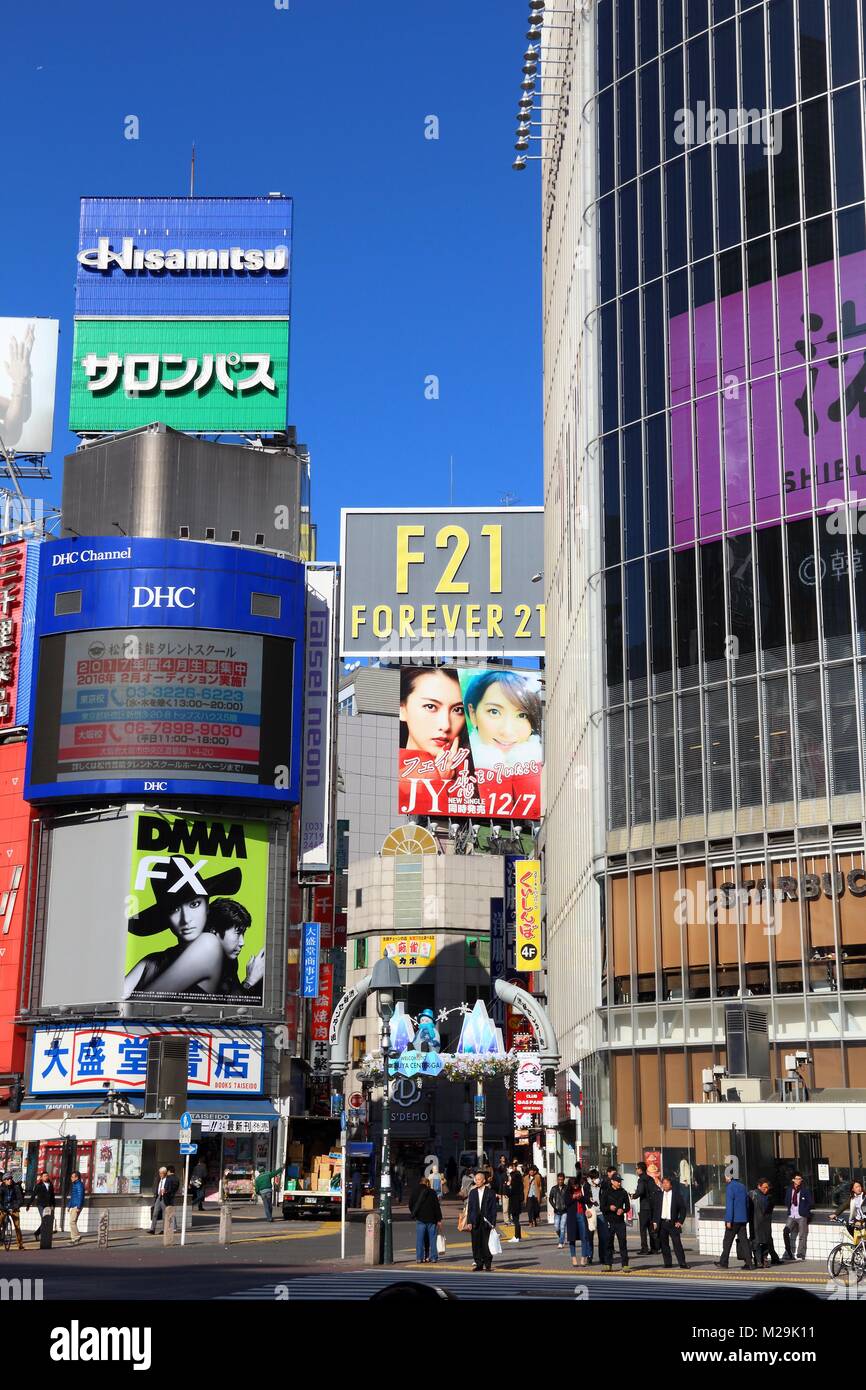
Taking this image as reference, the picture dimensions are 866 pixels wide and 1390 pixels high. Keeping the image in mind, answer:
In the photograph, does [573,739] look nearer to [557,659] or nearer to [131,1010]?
[557,659]

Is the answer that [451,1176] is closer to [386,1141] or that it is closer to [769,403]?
[769,403]

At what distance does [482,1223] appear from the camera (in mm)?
28938

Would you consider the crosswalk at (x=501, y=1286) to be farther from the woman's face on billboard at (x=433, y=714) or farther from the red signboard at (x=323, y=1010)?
the woman's face on billboard at (x=433, y=714)

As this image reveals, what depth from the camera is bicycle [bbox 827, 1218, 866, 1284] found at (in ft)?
82.3

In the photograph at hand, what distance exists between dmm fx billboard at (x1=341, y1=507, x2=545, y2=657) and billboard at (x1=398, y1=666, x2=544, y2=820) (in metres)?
3.26

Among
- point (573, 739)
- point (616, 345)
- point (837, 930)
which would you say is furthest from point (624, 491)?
point (837, 930)

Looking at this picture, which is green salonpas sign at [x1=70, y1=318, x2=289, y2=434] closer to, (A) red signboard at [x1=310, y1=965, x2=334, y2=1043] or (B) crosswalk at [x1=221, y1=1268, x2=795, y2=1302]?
(A) red signboard at [x1=310, y1=965, x2=334, y2=1043]

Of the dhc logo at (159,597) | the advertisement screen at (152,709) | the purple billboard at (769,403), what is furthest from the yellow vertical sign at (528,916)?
the purple billboard at (769,403)

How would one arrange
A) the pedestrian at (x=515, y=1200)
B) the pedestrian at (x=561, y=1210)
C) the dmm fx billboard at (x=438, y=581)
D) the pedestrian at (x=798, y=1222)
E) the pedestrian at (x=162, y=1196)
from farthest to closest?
the dmm fx billboard at (x=438, y=581)
the pedestrian at (x=162, y=1196)
the pedestrian at (x=515, y=1200)
the pedestrian at (x=561, y=1210)
the pedestrian at (x=798, y=1222)

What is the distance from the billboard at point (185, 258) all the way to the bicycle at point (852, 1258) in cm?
6853

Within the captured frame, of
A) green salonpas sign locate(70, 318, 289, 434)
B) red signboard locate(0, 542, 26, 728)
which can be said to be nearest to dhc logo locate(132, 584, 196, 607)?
red signboard locate(0, 542, 26, 728)

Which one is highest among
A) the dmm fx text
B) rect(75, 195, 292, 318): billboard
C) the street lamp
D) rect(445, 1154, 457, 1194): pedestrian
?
rect(75, 195, 292, 318): billboard

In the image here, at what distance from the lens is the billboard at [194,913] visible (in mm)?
68500
